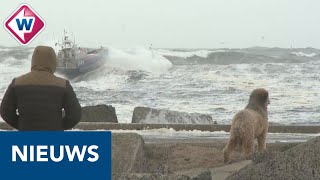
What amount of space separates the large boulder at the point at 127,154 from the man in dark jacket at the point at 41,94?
2424 mm

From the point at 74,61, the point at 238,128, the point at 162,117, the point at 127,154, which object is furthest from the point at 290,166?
the point at 74,61

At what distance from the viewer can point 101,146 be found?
3631mm

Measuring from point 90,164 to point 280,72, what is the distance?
35.0m

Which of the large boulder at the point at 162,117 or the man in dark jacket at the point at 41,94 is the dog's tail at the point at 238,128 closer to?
the man in dark jacket at the point at 41,94

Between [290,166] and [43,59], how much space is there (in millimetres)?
2412

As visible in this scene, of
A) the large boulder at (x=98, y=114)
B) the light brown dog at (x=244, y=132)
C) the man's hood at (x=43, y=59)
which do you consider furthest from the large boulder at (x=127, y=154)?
the large boulder at (x=98, y=114)

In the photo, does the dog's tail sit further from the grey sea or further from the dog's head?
the grey sea

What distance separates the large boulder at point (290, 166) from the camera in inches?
197

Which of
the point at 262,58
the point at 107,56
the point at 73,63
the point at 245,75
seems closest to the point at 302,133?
the point at 245,75

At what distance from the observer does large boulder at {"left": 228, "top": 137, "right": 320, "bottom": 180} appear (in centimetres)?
501

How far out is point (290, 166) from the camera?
16.7 ft

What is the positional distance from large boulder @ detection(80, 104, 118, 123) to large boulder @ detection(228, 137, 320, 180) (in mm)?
7313

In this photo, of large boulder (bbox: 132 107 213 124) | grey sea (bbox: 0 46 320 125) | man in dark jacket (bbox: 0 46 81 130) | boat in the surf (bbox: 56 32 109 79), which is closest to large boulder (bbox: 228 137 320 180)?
man in dark jacket (bbox: 0 46 81 130)

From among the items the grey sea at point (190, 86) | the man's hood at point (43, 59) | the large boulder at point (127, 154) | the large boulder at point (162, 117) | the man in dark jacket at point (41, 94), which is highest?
the man's hood at point (43, 59)
